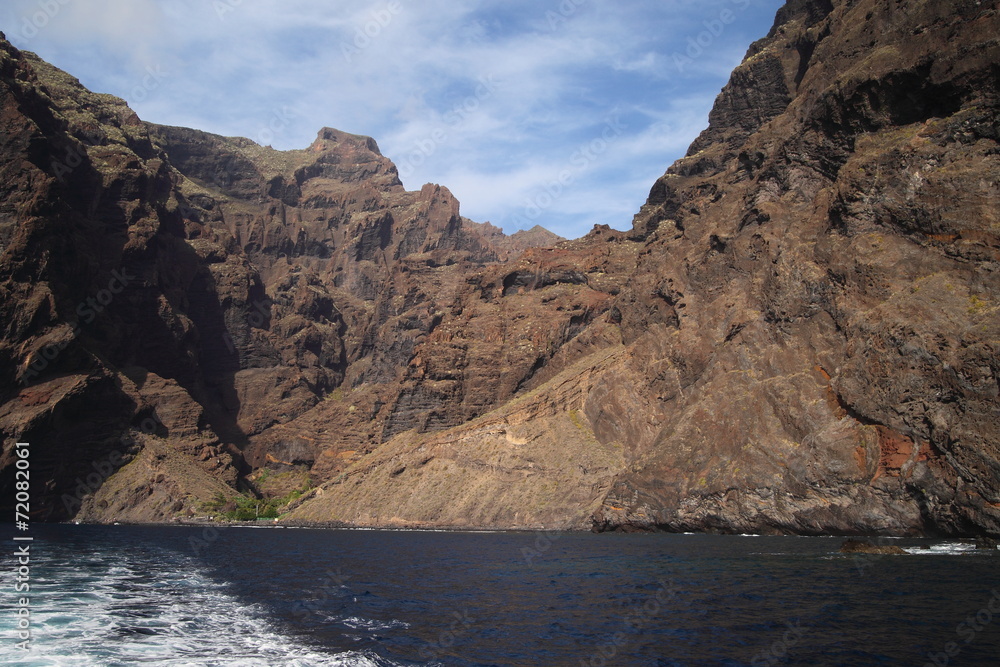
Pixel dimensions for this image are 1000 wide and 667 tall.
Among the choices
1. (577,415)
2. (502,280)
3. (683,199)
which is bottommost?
(577,415)

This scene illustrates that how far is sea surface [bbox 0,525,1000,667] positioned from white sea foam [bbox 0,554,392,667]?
125mm

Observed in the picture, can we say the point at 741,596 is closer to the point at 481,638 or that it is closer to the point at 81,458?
the point at 481,638

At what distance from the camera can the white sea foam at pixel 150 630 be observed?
87.7 feet

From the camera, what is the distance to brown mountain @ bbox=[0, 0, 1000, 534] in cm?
7456

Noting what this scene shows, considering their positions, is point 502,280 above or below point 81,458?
above

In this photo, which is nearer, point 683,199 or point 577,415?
point 577,415

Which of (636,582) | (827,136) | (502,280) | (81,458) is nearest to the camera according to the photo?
(636,582)

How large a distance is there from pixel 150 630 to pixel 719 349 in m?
89.3

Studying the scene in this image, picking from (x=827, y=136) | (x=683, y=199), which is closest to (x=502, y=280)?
(x=683, y=199)

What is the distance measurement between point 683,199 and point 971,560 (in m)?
136

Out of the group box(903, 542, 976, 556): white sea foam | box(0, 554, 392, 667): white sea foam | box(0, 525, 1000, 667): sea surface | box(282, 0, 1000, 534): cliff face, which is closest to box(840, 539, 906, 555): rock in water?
box(903, 542, 976, 556): white sea foam

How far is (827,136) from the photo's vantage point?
107875 mm

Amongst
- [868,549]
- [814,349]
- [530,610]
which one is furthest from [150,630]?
[814,349]

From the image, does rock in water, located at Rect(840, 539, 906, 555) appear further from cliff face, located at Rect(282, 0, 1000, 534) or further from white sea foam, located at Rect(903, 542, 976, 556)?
cliff face, located at Rect(282, 0, 1000, 534)
